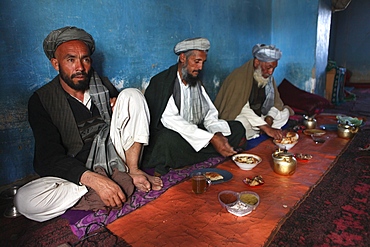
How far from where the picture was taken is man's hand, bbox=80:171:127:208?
71.8 inches

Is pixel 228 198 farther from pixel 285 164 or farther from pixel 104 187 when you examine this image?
pixel 104 187

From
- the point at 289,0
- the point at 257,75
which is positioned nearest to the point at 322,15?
the point at 289,0

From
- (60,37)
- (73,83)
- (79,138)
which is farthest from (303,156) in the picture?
(60,37)

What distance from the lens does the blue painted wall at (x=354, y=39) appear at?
32.8 ft

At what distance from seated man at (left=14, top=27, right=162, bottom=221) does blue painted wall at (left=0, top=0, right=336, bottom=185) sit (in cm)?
35

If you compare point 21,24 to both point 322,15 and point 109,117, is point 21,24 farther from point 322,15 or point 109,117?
point 322,15

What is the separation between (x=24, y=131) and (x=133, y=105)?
1050mm

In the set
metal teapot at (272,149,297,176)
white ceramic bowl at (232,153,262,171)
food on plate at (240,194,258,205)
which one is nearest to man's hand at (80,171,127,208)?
food on plate at (240,194,258,205)

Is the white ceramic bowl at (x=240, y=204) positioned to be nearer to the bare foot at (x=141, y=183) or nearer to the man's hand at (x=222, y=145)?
the bare foot at (x=141, y=183)

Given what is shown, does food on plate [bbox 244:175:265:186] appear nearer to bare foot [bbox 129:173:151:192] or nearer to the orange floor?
the orange floor

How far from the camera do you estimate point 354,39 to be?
10289 millimetres

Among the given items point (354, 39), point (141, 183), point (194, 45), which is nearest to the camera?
point (141, 183)

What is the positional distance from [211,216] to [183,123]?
1116 mm

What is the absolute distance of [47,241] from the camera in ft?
5.56
